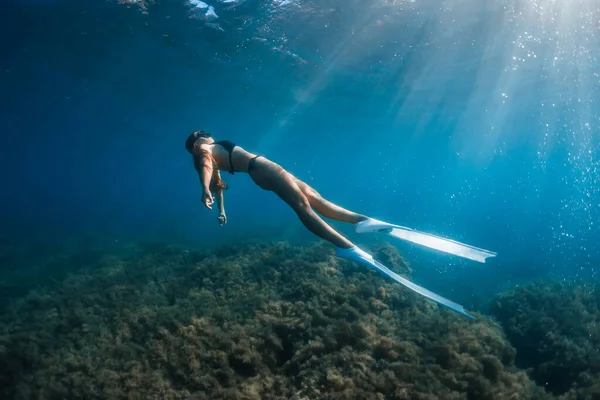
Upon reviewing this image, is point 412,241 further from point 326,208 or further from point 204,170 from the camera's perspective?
point 204,170

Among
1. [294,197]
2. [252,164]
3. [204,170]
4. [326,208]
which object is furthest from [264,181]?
[326,208]

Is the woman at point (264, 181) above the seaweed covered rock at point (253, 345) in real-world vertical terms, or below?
above

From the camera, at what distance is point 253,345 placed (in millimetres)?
5613

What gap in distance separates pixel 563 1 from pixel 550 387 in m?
17.2

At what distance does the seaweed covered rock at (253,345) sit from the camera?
483cm

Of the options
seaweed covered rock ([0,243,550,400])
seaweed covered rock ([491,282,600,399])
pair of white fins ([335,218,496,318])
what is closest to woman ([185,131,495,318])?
pair of white fins ([335,218,496,318])

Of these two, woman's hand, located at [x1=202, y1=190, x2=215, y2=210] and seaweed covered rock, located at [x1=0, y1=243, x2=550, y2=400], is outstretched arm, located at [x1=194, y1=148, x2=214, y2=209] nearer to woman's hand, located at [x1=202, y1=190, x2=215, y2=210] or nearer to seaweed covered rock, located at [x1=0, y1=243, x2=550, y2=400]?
woman's hand, located at [x1=202, y1=190, x2=215, y2=210]

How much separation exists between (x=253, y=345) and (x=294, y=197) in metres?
2.51

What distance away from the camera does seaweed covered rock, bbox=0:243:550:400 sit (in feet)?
15.9

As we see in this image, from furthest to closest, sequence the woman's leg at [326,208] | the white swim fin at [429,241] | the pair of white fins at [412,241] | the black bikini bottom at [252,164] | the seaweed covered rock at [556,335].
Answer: the seaweed covered rock at [556,335] < the woman's leg at [326,208] < the black bikini bottom at [252,164] < the white swim fin at [429,241] < the pair of white fins at [412,241]

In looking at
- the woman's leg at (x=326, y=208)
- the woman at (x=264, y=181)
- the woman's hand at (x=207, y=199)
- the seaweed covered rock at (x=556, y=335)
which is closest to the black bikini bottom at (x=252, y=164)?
the woman at (x=264, y=181)

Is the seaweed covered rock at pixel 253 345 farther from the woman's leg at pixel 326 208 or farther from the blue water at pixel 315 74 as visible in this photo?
the blue water at pixel 315 74

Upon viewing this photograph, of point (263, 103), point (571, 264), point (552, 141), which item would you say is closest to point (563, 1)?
point (571, 264)

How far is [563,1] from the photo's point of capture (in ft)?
51.6
